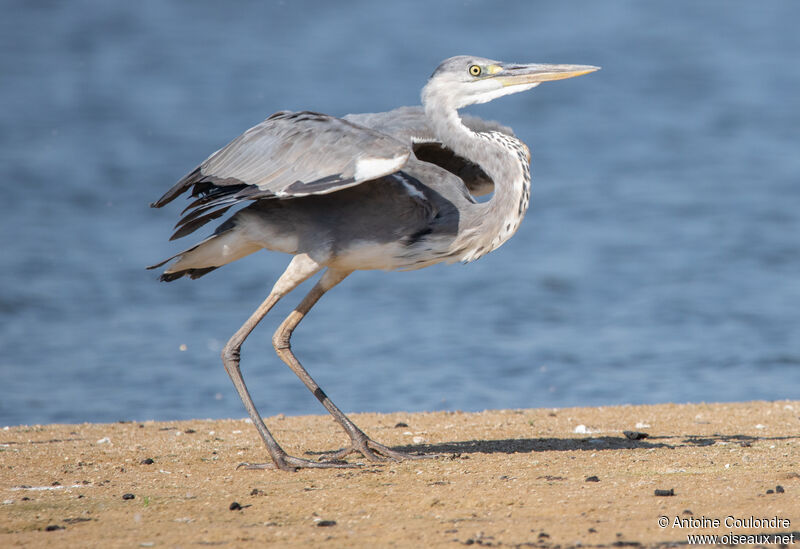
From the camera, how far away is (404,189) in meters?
7.54

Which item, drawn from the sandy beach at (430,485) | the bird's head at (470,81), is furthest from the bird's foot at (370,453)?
the bird's head at (470,81)

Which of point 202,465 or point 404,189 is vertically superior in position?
point 404,189

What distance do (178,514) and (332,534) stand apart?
0.97 meters

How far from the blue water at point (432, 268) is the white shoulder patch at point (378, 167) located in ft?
18.3

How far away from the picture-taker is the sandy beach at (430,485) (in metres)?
5.30

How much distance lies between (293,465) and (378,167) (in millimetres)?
2002

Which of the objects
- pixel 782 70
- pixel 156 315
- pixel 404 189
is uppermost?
pixel 782 70

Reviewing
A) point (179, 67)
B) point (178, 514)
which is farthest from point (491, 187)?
point (179, 67)

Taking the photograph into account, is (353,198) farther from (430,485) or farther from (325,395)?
(430,485)

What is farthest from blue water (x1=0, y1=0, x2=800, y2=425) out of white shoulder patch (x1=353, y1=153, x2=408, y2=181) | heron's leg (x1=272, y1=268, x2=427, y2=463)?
white shoulder patch (x1=353, y1=153, x2=408, y2=181)

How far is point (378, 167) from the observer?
7086 mm

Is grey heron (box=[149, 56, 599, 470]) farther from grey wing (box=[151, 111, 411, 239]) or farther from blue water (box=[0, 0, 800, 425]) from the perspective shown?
blue water (box=[0, 0, 800, 425])

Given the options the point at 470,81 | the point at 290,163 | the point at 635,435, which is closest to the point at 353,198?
the point at 290,163

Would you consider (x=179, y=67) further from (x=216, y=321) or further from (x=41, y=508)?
(x=41, y=508)
